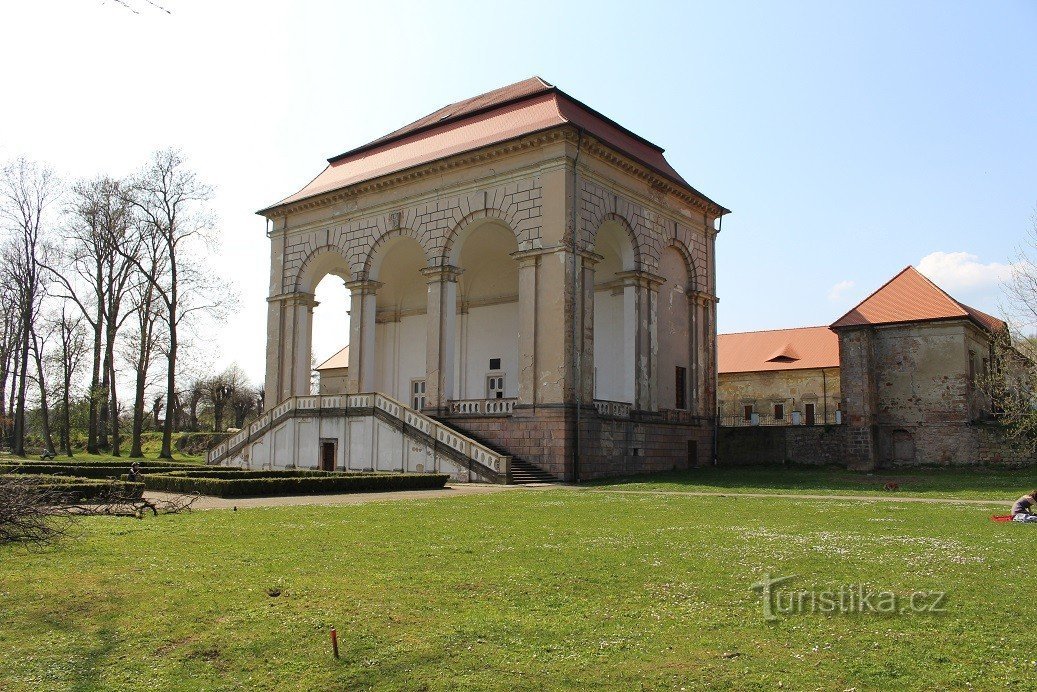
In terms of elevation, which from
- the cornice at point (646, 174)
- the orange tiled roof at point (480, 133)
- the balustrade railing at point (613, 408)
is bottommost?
the balustrade railing at point (613, 408)

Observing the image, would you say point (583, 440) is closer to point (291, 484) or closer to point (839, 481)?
point (839, 481)

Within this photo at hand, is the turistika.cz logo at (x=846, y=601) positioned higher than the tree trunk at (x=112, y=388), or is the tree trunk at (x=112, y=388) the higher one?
the tree trunk at (x=112, y=388)

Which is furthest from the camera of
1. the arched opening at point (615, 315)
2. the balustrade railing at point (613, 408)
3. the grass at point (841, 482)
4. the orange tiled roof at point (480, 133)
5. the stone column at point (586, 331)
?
the arched opening at point (615, 315)

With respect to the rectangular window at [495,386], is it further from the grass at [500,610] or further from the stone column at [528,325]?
the grass at [500,610]

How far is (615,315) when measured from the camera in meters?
36.2

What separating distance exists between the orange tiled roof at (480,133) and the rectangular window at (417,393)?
10831mm

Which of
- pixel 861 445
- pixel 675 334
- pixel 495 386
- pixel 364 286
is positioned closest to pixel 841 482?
pixel 861 445

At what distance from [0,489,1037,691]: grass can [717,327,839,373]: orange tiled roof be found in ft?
138

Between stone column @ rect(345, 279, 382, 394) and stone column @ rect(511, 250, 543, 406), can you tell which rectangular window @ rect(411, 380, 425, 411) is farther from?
stone column @ rect(511, 250, 543, 406)

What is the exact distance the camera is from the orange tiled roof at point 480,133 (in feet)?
106

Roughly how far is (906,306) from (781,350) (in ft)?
63.3

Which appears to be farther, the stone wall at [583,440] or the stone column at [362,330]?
the stone column at [362,330]

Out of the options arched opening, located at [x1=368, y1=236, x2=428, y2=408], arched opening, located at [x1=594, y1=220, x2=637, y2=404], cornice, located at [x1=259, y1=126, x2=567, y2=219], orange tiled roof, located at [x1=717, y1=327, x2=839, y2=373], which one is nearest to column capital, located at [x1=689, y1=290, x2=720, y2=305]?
arched opening, located at [x1=594, y1=220, x2=637, y2=404]

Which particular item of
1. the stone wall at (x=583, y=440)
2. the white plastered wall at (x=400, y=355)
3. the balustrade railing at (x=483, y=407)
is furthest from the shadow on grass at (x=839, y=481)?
the white plastered wall at (x=400, y=355)
